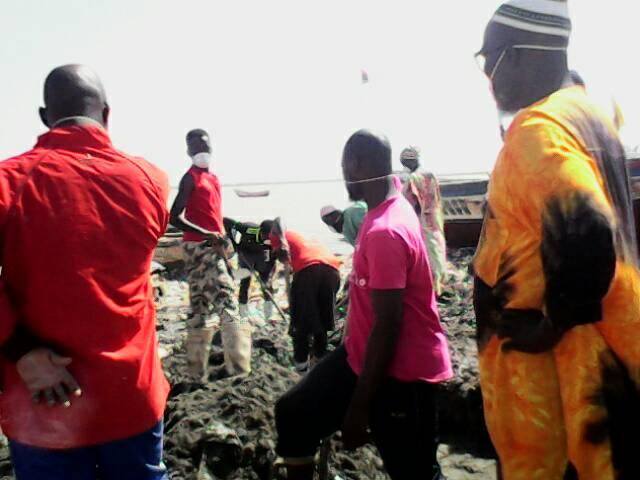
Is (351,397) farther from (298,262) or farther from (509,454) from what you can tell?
(298,262)

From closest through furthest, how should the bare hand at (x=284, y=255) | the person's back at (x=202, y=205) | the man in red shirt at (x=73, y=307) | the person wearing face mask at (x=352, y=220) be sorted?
A: the man in red shirt at (x=73, y=307) < the person wearing face mask at (x=352, y=220) < the person's back at (x=202, y=205) < the bare hand at (x=284, y=255)

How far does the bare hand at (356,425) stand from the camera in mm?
2385

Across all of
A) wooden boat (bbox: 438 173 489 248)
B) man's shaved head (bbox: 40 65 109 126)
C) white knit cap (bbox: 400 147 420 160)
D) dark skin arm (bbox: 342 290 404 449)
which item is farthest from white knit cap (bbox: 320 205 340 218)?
wooden boat (bbox: 438 173 489 248)

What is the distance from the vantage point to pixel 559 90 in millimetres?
1772

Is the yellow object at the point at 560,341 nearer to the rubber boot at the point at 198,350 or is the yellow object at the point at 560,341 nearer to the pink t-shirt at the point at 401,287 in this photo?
the pink t-shirt at the point at 401,287

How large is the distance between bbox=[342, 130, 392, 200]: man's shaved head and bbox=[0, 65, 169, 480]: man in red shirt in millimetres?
947

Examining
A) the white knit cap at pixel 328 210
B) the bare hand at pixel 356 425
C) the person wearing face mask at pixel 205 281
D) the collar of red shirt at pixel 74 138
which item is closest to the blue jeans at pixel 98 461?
the bare hand at pixel 356 425

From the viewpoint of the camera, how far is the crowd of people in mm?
1562

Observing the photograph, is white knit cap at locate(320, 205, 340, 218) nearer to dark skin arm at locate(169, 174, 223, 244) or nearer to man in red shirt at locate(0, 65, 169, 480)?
dark skin arm at locate(169, 174, 223, 244)

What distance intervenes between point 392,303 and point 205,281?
325 cm

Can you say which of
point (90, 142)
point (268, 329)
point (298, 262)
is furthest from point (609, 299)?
point (268, 329)

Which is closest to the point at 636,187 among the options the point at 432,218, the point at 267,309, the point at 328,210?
the point at 432,218

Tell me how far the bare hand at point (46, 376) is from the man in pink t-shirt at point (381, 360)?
961 mm

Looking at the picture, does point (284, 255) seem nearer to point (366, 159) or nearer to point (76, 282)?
point (366, 159)
